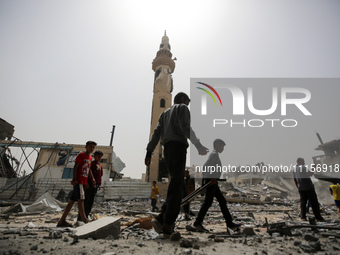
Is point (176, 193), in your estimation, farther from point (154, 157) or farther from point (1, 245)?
point (154, 157)

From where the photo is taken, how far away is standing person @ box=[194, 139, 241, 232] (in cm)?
274

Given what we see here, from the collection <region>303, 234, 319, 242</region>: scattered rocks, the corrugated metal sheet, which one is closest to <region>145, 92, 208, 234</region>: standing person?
<region>303, 234, 319, 242</region>: scattered rocks

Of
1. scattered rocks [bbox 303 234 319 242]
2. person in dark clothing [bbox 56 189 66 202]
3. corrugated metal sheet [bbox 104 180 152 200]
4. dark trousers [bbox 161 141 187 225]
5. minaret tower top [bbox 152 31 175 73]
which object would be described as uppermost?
minaret tower top [bbox 152 31 175 73]

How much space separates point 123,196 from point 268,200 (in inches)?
429

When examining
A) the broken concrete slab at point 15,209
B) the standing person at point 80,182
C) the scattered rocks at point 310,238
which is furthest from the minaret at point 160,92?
the scattered rocks at point 310,238

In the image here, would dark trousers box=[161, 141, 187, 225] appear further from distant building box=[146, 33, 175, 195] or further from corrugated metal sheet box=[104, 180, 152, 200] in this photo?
distant building box=[146, 33, 175, 195]

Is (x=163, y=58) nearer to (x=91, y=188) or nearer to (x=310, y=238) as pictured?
(x=91, y=188)

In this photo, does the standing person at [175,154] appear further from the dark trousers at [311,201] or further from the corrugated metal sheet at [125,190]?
the corrugated metal sheet at [125,190]

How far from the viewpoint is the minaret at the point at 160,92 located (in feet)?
63.4

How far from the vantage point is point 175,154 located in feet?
7.11

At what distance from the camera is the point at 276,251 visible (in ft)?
4.95

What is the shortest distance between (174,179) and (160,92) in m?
21.7

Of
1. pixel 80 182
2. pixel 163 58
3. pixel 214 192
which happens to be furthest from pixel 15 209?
pixel 163 58

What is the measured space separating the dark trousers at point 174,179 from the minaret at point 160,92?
17.3m
